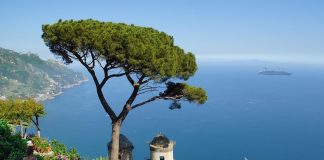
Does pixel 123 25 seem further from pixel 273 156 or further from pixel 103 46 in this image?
pixel 273 156

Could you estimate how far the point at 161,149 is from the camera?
16.9 m

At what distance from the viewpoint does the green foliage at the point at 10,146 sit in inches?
569

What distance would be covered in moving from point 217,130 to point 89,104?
85466mm


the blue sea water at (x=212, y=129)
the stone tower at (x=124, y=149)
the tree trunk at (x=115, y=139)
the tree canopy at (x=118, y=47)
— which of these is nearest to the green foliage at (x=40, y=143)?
the stone tower at (x=124, y=149)

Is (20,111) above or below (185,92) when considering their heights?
below

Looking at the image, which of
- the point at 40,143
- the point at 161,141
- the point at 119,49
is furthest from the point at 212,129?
the point at 119,49

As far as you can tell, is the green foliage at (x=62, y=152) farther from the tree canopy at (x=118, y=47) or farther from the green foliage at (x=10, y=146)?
the tree canopy at (x=118, y=47)

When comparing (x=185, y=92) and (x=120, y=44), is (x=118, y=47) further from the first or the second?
(x=185, y=92)

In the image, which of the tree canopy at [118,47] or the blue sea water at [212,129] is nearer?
the tree canopy at [118,47]

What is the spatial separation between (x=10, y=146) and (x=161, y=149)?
671cm

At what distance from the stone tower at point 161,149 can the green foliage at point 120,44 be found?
4.19 metres

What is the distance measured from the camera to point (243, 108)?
18225 cm

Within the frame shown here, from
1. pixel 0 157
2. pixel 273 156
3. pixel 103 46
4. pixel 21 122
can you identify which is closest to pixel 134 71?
pixel 103 46

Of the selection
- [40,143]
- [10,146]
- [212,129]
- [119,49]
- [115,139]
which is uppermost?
[119,49]
